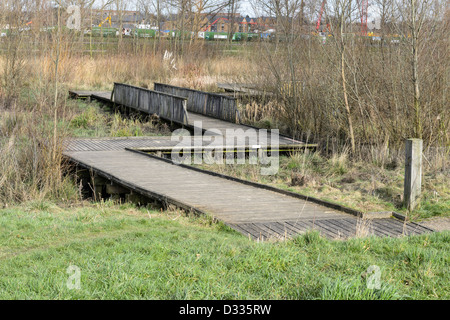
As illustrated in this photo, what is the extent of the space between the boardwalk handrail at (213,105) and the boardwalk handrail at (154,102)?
1.32 metres

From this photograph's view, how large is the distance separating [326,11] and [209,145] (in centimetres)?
365

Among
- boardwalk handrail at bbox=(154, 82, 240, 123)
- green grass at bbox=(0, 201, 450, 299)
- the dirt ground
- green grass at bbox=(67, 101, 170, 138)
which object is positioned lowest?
the dirt ground

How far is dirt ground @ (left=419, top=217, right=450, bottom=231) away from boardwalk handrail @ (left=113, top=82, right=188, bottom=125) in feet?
27.7

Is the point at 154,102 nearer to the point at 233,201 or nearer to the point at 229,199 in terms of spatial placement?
the point at 229,199

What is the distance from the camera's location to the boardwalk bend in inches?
276

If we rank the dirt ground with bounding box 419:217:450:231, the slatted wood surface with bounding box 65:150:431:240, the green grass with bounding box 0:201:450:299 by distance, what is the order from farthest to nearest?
1. the dirt ground with bounding box 419:217:450:231
2. the slatted wood surface with bounding box 65:150:431:240
3. the green grass with bounding box 0:201:450:299

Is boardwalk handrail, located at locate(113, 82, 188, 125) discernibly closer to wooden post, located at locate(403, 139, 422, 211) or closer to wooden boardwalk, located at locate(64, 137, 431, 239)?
wooden boardwalk, located at locate(64, 137, 431, 239)

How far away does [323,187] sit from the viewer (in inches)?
385

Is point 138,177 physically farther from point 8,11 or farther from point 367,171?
point 8,11

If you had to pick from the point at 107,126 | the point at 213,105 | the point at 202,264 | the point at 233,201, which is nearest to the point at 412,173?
the point at 233,201

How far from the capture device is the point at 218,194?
872 cm

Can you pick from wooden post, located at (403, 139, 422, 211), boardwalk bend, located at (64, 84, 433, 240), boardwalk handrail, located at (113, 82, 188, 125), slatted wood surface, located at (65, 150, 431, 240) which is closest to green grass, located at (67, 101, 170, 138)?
boardwalk handrail, located at (113, 82, 188, 125)

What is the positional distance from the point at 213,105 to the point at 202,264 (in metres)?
12.3

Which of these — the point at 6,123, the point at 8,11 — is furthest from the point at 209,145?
the point at 8,11
